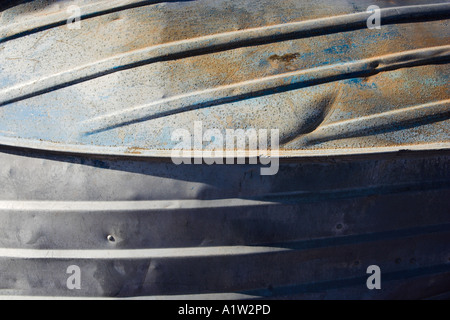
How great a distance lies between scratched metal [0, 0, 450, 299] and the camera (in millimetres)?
1225

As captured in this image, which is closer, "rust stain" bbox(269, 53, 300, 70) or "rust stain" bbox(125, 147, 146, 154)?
"rust stain" bbox(125, 147, 146, 154)

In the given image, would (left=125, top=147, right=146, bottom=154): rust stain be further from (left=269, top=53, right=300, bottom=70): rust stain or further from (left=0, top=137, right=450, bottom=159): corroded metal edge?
(left=269, top=53, right=300, bottom=70): rust stain

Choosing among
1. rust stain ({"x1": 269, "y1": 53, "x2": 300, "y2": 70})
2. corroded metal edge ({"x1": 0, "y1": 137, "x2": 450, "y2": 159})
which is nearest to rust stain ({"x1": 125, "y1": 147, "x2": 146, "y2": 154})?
corroded metal edge ({"x1": 0, "y1": 137, "x2": 450, "y2": 159})

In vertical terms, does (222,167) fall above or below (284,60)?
below

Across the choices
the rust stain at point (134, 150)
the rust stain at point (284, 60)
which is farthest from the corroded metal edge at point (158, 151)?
the rust stain at point (284, 60)

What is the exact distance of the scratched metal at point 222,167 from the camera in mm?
1225

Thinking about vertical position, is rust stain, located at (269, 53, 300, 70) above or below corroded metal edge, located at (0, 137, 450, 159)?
above

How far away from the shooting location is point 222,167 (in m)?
1.20

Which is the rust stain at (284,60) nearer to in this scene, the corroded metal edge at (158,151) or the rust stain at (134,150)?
the corroded metal edge at (158,151)

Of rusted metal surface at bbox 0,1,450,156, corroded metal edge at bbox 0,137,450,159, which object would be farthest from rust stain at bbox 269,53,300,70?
corroded metal edge at bbox 0,137,450,159

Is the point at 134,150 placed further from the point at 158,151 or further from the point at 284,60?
the point at 284,60

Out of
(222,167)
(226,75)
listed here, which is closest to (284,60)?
(226,75)

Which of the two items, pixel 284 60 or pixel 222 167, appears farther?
pixel 284 60

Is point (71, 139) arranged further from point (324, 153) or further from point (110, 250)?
point (324, 153)
